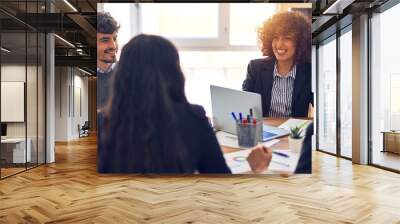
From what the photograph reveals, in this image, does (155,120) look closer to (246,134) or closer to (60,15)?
(246,134)

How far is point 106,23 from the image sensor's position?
235 inches

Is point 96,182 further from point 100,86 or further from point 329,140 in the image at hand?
point 329,140

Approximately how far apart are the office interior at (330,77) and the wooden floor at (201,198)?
0.79 metres

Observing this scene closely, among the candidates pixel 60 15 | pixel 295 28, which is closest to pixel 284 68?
pixel 295 28

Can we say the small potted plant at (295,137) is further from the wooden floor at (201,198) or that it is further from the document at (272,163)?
the wooden floor at (201,198)

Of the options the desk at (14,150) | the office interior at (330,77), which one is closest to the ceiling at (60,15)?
the office interior at (330,77)

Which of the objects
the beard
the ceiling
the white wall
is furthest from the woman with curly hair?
the white wall

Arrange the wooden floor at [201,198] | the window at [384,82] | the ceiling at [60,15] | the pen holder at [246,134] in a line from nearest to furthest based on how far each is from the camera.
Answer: the wooden floor at [201,198], the pen holder at [246,134], the ceiling at [60,15], the window at [384,82]

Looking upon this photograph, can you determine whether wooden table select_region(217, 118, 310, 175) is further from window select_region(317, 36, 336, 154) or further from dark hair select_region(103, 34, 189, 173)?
window select_region(317, 36, 336, 154)

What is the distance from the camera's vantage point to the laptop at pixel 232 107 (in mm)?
5820

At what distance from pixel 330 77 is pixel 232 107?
4.96 metres

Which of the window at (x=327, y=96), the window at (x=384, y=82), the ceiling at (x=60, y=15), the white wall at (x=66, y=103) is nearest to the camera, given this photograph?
the ceiling at (x=60, y=15)

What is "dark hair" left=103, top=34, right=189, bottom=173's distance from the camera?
5805mm

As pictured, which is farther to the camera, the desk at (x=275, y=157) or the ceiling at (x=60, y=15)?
the ceiling at (x=60, y=15)
